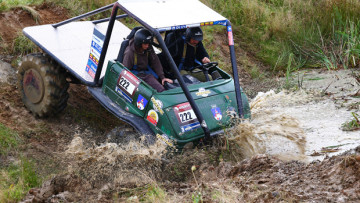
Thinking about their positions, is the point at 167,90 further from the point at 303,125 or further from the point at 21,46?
the point at 21,46

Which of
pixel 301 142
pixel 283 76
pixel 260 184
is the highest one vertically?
pixel 260 184

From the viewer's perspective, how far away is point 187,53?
6.40 m

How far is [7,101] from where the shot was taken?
7.01m

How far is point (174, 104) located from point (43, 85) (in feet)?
7.20

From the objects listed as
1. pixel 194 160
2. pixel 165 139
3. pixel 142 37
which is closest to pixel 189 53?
pixel 142 37

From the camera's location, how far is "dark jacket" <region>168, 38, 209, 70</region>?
6364mm

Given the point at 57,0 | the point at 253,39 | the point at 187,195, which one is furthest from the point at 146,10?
the point at 253,39

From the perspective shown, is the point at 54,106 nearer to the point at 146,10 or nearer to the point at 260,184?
the point at 146,10

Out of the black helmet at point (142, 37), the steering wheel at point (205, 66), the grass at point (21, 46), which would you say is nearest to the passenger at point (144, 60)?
the black helmet at point (142, 37)

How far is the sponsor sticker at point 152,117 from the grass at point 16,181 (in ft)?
4.41

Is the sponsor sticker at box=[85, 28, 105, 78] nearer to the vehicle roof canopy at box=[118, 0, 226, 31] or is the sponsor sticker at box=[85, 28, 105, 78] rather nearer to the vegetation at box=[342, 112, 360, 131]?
the vehicle roof canopy at box=[118, 0, 226, 31]

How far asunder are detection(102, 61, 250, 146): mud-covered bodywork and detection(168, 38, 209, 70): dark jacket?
→ 2.16 ft

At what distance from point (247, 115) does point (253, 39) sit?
483 centimetres

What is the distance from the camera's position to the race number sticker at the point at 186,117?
520 cm
